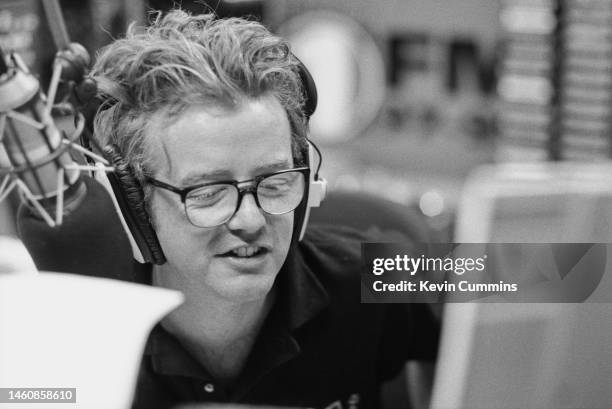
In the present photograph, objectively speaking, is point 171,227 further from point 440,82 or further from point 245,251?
point 440,82

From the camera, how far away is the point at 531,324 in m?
0.69

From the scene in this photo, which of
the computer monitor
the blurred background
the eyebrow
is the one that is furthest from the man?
the blurred background

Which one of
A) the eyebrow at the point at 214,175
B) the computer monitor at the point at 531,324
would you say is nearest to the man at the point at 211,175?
the eyebrow at the point at 214,175

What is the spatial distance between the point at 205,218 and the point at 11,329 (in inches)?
6.6

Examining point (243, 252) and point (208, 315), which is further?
point (208, 315)

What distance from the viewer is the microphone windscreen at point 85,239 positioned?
2.04 ft

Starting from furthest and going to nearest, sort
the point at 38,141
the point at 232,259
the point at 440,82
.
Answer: the point at 440,82 < the point at 232,259 < the point at 38,141

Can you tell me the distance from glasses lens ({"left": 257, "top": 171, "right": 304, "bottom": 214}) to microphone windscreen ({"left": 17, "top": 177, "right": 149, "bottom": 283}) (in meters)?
0.13

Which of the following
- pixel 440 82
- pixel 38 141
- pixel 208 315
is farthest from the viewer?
pixel 440 82

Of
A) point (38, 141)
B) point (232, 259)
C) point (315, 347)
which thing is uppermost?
point (38, 141)

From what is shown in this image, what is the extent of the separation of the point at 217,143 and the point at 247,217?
0.06 m

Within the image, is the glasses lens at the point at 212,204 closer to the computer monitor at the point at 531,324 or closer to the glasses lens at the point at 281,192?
the glasses lens at the point at 281,192

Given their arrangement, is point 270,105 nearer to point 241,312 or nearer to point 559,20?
point 241,312

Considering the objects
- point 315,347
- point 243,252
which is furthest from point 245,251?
point 315,347
